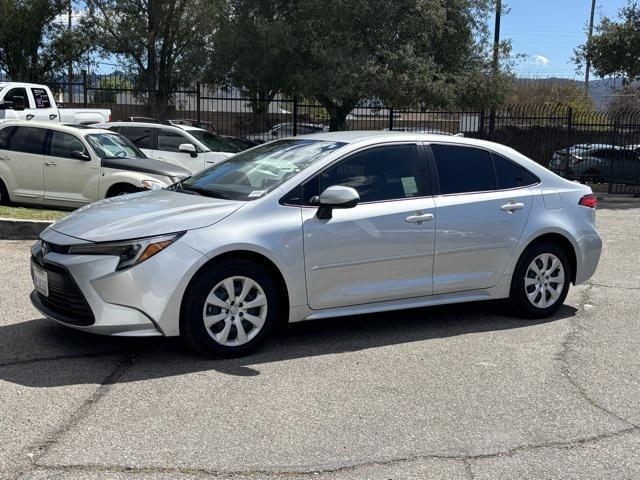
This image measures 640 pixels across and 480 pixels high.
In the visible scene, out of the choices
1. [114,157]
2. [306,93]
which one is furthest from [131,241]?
[306,93]

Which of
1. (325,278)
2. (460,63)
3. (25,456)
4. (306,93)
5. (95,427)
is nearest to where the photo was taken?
(25,456)

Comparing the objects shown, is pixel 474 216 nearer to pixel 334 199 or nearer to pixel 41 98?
pixel 334 199

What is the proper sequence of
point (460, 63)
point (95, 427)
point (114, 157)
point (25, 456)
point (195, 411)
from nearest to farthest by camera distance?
point (25, 456) → point (95, 427) → point (195, 411) → point (114, 157) → point (460, 63)

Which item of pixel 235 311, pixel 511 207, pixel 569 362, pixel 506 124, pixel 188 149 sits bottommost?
pixel 569 362

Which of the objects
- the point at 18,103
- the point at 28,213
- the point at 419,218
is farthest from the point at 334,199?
the point at 18,103

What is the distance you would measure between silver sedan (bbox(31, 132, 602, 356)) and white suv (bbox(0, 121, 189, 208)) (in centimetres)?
535

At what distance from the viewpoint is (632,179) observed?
20484 millimetres

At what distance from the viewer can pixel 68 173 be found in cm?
1177

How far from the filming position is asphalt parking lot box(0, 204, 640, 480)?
151 inches

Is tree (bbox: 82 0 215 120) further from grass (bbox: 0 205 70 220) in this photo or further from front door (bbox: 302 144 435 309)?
front door (bbox: 302 144 435 309)

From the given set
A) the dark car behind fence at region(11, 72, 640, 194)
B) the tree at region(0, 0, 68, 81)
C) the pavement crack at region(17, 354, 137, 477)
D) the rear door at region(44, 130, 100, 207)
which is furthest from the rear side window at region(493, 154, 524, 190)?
the tree at region(0, 0, 68, 81)

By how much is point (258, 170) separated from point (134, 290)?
1.62 m

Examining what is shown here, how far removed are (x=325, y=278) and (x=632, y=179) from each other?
1727cm

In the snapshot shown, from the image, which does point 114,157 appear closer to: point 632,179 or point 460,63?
point 460,63
